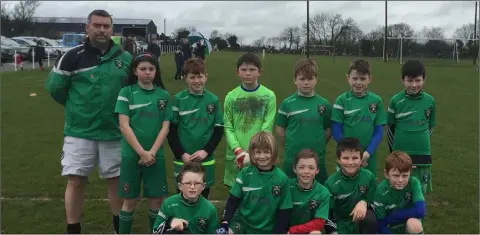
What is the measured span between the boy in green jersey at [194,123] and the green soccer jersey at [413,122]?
69.5 inches

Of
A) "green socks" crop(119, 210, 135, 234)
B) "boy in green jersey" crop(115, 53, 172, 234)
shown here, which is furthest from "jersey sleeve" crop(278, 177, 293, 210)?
"green socks" crop(119, 210, 135, 234)

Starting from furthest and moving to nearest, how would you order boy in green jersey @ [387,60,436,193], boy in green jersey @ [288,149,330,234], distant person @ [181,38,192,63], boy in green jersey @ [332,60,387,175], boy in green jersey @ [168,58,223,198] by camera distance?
distant person @ [181,38,192,63] → boy in green jersey @ [387,60,436,193] → boy in green jersey @ [332,60,387,175] → boy in green jersey @ [168,58,223,198] → boy in green jersey @ [288,149,330,234]

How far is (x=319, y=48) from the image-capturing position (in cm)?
6150

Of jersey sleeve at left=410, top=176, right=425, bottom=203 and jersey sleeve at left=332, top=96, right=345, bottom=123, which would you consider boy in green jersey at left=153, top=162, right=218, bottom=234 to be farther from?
jersey sleeve at left=410, top=176, right=425, bottom=203

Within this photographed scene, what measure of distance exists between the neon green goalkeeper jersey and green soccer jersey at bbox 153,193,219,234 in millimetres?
869

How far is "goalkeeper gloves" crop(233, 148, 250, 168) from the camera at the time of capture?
420 centimetres

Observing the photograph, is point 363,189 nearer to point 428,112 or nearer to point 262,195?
point 262,195

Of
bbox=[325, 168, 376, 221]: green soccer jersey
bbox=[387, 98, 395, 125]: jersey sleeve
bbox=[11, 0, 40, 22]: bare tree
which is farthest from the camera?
bbox=[11, 0, 40, 22]: bare tree

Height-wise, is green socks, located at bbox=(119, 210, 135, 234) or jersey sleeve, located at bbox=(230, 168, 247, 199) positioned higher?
jersey sleeve, located at bbox=(230, 168, 247, 199)

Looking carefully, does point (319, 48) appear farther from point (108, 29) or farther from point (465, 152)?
point (108, 29)

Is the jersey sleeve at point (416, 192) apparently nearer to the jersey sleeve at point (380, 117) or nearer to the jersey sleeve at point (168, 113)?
the jersey sleeve at point (380, 117)

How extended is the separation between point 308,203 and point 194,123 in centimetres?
122

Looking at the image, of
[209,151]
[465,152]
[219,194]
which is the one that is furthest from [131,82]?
[465,152]

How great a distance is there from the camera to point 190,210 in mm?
3688
